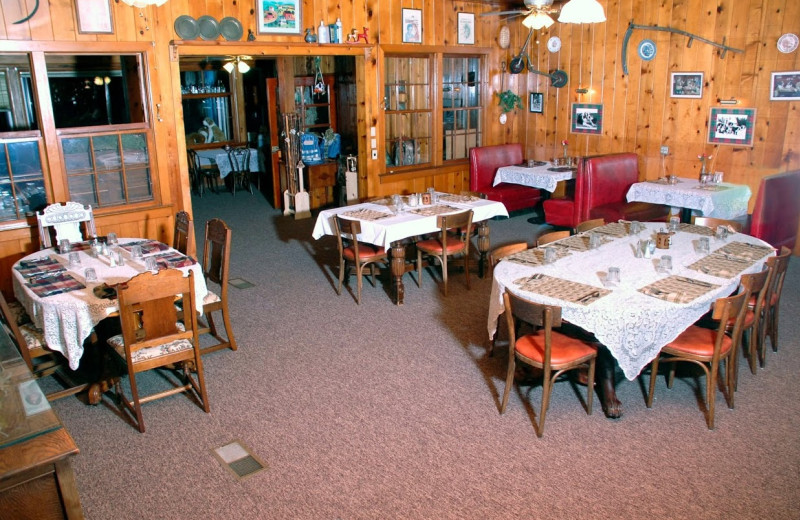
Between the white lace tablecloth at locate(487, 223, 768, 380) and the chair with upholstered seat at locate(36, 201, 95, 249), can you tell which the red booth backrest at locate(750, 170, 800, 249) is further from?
the chair with upholstered seat at locate(36, 201, 95, 249)

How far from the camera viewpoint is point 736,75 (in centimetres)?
725

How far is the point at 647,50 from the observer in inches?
314

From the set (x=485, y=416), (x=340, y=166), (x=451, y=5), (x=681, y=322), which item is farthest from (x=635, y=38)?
(x=485, y=416)

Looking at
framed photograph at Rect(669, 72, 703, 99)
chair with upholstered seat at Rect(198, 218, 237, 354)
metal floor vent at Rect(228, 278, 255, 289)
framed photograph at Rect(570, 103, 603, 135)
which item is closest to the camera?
chair with upholstered seat at Rect(198, 218, 237, 354)

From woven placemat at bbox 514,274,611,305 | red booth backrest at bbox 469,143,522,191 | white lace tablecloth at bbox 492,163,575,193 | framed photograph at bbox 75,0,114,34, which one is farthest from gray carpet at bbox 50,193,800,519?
red booth backrest at bbox 469,143,522,191

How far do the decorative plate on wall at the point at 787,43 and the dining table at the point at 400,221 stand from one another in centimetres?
346

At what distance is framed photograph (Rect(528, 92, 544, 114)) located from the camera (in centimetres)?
934

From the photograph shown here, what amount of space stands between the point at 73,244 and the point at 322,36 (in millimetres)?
3753

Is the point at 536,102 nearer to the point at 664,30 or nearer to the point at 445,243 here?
the point at 664,30

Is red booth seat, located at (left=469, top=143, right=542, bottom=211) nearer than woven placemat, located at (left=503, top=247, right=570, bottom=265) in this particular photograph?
No

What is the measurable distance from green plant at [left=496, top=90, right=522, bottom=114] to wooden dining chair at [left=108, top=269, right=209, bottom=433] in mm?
6622

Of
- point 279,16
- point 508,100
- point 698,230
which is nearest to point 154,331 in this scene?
point 698,230

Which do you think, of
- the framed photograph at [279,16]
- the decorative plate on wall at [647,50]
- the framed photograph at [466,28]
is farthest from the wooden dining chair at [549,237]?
the framed photograph at [466,28]

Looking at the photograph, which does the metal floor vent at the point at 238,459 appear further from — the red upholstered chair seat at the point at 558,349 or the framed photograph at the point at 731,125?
the framed photograph at the point at 731,125
